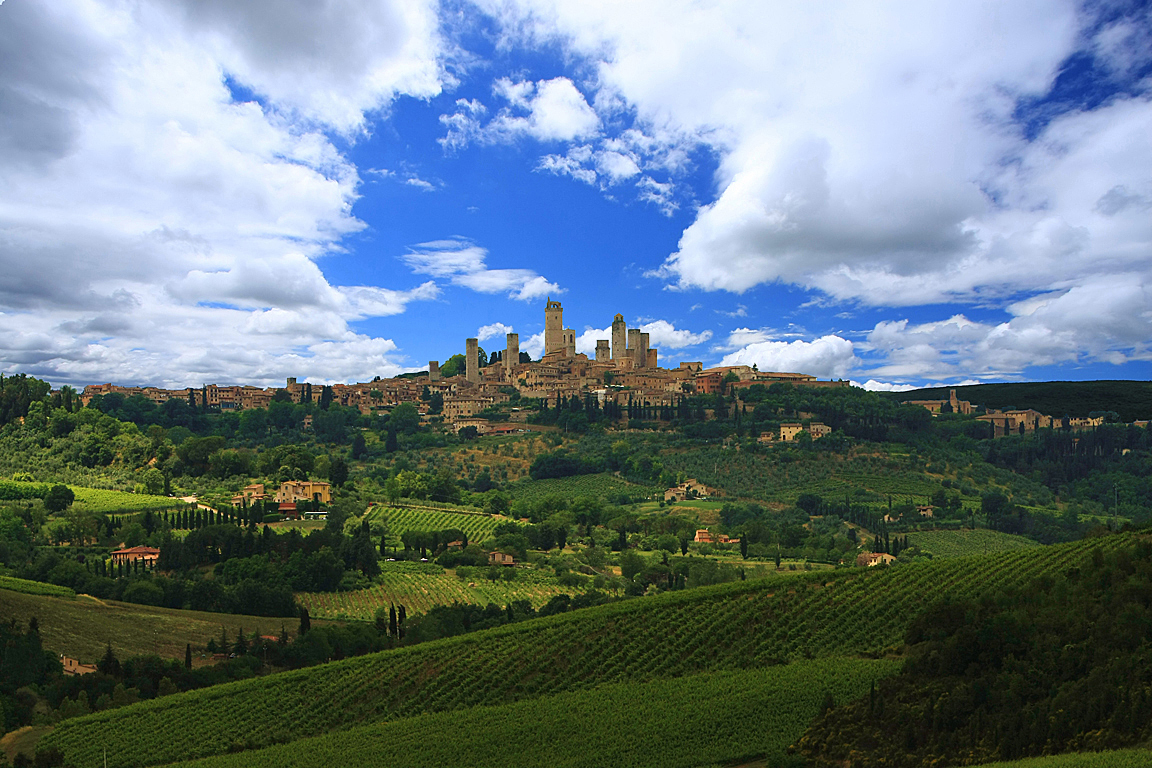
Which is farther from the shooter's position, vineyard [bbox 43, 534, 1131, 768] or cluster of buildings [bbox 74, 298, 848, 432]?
cluster of buildings [bbox 74, 298, 848, 432]

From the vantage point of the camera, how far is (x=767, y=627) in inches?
840

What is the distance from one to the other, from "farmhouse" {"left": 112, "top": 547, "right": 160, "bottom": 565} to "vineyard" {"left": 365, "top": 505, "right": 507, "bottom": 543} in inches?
500

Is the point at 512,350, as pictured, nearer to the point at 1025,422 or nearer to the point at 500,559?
the point at 500,559

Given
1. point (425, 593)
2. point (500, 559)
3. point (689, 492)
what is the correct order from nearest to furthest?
point (425, 593), point (500, 559), point (689, 492)

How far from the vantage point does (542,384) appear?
294 feet

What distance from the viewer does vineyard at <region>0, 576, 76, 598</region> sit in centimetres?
3194

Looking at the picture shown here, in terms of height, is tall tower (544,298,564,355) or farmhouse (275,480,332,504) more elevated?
tall tower (544,298,564,355)

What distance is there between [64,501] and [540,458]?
36558 mm

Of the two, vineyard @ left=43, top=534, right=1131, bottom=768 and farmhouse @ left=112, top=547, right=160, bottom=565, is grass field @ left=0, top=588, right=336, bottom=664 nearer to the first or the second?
farmhouse @ left=112, top=547, right=160, bottom=565

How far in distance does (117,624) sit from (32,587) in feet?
22.3

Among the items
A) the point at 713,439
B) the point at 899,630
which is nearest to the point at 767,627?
the point at 899,630

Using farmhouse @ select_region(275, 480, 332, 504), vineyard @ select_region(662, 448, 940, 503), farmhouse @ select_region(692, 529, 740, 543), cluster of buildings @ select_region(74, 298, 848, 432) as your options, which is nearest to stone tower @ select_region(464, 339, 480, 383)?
cluster of buildings @ select_region(74, 298, 848, 432)

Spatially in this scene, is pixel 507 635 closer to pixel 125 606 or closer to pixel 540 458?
pixel 125 606

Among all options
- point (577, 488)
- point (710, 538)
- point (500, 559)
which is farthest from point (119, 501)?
point (710, 538)
